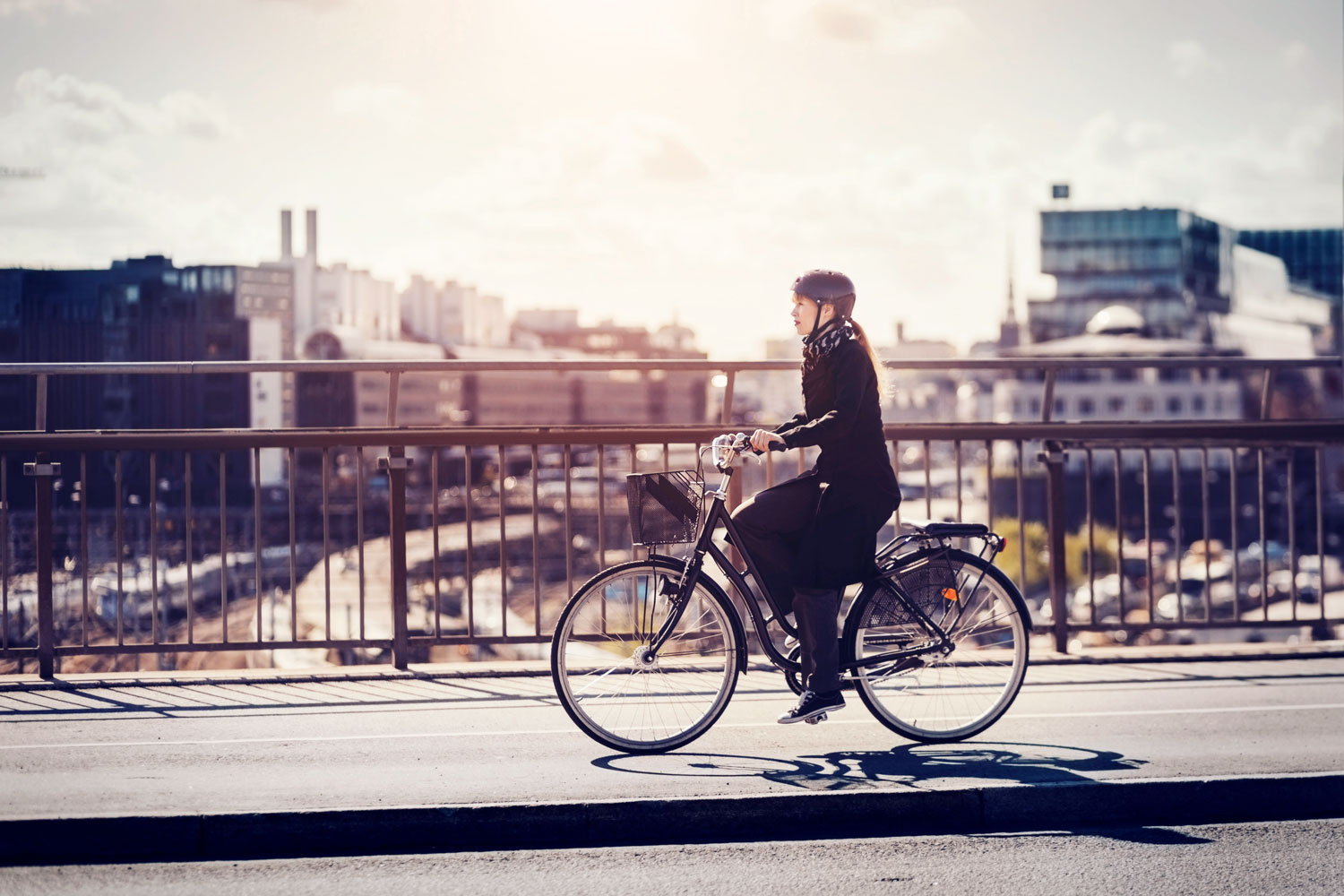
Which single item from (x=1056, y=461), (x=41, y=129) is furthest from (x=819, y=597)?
(x=41, y=129)

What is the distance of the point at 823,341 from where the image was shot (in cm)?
556

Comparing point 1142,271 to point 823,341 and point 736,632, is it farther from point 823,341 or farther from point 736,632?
point 736,632

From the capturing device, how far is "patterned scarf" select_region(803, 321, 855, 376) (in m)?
5.53

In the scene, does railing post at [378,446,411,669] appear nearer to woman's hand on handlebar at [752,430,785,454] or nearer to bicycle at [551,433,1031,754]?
bicycle at [551,433,1031,754]

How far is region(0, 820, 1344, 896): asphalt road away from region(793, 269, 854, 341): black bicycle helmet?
6.48ft

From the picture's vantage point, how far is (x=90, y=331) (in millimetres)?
24562

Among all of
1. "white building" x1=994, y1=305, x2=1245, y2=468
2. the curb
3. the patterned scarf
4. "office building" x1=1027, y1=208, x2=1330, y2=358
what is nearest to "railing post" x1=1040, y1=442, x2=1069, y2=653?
the patterned scarf

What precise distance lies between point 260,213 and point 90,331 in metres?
104

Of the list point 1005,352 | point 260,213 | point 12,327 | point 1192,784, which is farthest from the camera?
point 1005,352

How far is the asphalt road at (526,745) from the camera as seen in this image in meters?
4.98

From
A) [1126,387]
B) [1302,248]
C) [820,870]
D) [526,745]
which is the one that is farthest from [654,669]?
[1302,248]

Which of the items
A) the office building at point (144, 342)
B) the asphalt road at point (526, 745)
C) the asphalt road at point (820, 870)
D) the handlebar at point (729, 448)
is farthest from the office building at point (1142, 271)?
the asphalt road at point (820, 870)

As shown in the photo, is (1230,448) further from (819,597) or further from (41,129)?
(41,129)

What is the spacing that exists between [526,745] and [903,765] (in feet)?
4.83
